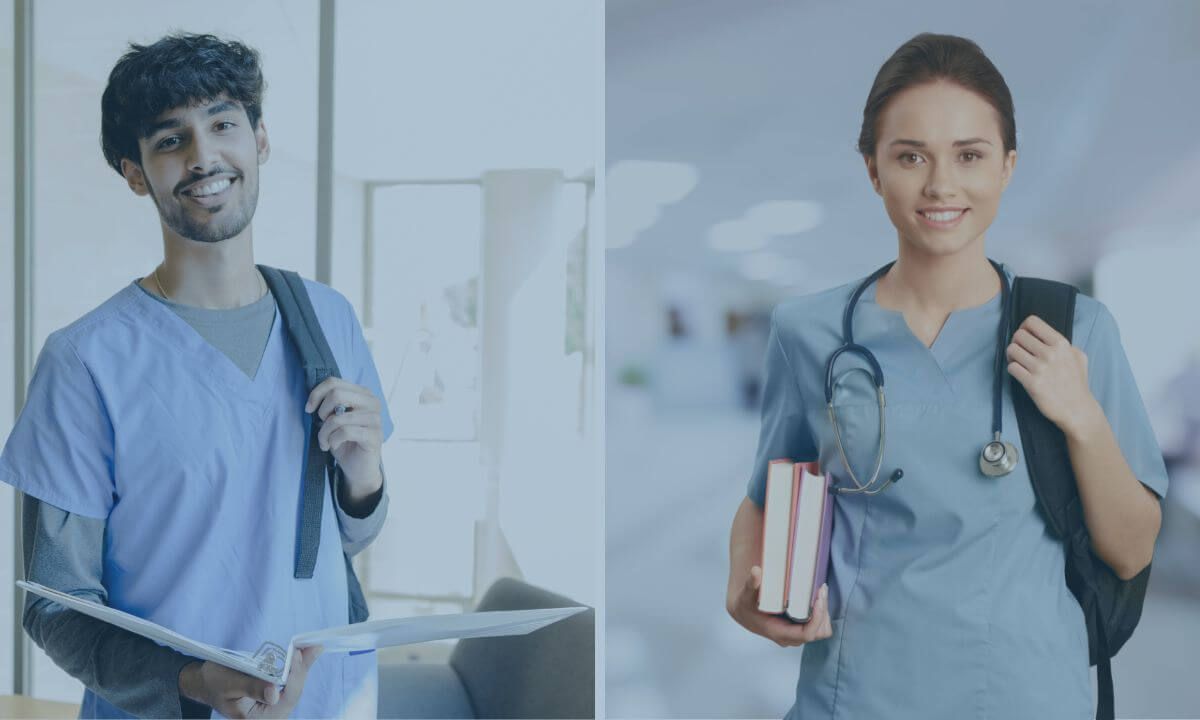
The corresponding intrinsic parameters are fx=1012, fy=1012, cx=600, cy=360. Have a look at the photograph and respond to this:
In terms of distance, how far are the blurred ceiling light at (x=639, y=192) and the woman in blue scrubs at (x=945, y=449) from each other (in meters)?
0.54

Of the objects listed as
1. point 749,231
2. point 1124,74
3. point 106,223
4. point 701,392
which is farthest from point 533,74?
Result: point 1124,74

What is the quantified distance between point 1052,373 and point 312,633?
1158 millimetres

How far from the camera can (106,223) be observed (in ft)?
8.24

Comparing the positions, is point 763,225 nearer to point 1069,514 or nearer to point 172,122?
point 1069,514

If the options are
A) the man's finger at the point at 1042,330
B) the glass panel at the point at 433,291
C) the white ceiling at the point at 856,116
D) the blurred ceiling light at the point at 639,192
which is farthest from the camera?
the glass panel at the point at 433,291

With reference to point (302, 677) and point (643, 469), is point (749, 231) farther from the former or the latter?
point (302, 677)

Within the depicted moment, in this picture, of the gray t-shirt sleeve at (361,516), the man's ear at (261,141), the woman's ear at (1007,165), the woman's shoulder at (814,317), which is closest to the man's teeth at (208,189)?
the man's ear at (261,141)

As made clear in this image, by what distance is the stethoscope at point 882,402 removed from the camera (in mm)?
1560

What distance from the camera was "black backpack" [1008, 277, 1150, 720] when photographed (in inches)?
60.9

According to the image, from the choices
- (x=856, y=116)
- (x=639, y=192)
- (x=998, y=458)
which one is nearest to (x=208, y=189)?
(x=639, y=192)

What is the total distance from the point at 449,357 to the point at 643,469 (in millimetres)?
553

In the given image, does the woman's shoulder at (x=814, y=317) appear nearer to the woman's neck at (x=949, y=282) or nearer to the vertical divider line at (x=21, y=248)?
the woman's neck at (x=949, y=282)

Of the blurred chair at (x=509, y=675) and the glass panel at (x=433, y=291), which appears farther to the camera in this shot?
the glass panel at (x=433, y=291)

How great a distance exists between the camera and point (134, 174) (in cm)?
179
